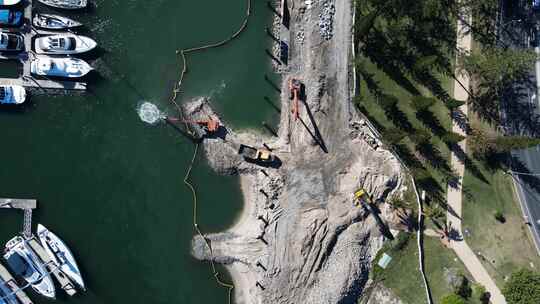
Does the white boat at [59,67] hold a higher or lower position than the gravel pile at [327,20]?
lower

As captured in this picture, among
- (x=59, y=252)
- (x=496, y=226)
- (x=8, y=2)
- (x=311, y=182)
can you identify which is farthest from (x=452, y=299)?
(x=8, y=2)

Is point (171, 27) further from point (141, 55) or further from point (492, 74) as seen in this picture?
point (492, 74)

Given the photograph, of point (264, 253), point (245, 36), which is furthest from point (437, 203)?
point (245, 36)

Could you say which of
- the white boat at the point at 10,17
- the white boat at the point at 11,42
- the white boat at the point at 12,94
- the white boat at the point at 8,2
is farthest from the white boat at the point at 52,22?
the white boat at the point at 12,94

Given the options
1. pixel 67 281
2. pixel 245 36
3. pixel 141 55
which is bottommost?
pixel 67 281

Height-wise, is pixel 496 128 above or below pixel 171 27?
below

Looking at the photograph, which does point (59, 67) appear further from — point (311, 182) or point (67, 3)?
point (311, 182)

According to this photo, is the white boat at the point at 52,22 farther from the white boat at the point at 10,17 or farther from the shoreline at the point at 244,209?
the shoreline at the point at 244,209
